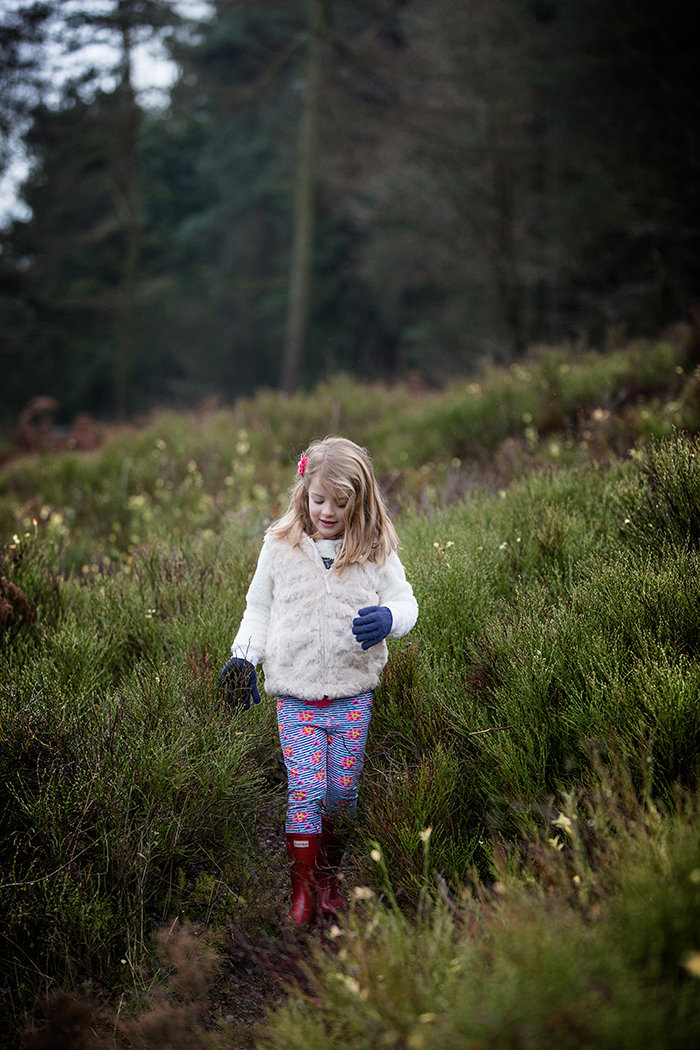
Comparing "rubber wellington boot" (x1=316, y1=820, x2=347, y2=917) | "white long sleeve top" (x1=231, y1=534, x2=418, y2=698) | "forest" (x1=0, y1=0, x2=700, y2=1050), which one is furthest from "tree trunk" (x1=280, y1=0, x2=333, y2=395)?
"rubber wellington boot" (x1=316, y1=820, x2=347, y2=917)

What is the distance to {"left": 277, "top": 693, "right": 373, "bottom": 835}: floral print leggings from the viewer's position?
257cm

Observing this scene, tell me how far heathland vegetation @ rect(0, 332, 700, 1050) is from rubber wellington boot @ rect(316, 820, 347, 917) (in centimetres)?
9

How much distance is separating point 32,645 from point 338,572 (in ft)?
5.85

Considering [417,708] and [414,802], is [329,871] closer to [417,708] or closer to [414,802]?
[414,802]

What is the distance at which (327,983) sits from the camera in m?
1.66

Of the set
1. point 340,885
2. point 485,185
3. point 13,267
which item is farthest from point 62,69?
point 340,885

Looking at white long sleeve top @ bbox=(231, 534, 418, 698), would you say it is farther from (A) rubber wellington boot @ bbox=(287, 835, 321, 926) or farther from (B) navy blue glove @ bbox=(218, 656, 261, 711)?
(A) rubber wellington boot @ bbox=(287, 835, 321, 926)

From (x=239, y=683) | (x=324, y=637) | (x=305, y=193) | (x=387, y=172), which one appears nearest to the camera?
(x=324, y=637)

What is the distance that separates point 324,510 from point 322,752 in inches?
34.7

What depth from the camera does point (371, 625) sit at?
2.45 metres

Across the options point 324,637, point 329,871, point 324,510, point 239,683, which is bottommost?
point 329,871

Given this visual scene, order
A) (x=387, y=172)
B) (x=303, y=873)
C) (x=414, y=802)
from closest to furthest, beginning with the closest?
(x=414, y=802), (x=303, y=873), (x=387, y=172)

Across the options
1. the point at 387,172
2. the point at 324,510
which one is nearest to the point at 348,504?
the point at 324,510

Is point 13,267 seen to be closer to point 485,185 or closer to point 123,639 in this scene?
point 485,185
